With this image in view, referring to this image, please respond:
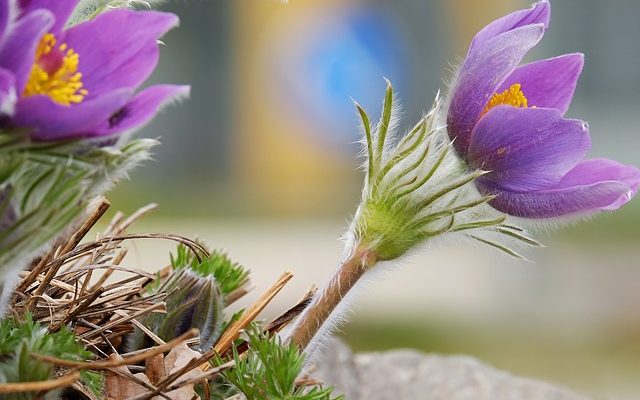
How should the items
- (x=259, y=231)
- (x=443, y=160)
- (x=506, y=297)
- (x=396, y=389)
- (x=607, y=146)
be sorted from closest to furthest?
1. (x=443, y=160)
2. (x=396, y=389)
3. (x=506, y=297)
4. (x=259, y=231)
5. (x=607, y=146)

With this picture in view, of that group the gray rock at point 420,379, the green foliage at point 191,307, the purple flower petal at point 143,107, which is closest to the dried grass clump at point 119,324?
the green foliage at point 191,307

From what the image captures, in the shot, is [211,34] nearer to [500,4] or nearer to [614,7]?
[500,4]

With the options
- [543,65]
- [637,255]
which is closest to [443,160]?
[543,65]

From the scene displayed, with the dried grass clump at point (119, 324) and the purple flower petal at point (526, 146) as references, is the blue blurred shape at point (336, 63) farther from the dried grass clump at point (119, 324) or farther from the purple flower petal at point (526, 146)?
the purple flower petal at point (526, 146)

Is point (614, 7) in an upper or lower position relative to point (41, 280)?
upper

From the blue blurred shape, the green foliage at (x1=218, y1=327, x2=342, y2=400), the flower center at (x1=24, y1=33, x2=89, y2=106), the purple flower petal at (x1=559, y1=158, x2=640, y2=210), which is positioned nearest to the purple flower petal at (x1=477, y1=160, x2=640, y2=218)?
the purple flower petal at (x1=559, y1=158, x2=640, y2=210)

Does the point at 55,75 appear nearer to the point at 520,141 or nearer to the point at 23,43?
the point at 23,43
